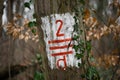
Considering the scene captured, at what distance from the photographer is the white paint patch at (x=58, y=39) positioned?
9.96 ft

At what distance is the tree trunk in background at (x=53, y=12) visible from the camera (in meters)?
3.05

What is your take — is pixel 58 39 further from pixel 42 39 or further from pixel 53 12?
pixel 53 12

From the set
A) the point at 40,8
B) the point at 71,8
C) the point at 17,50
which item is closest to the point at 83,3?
the point at 71,8

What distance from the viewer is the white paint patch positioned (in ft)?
9.96

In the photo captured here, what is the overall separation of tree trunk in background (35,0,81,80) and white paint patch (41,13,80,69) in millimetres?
39

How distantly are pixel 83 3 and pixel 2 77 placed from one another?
437cm

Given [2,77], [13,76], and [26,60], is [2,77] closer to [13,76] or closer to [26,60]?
[13,76]

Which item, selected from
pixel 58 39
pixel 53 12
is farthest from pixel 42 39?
pixel 53 12

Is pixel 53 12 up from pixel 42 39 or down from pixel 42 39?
up

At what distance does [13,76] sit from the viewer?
7.23 metres

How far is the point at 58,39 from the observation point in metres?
3.04

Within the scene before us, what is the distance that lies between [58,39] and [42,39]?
148 millimetres

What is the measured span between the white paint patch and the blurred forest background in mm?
48

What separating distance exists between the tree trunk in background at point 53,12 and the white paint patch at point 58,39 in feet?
0.13
